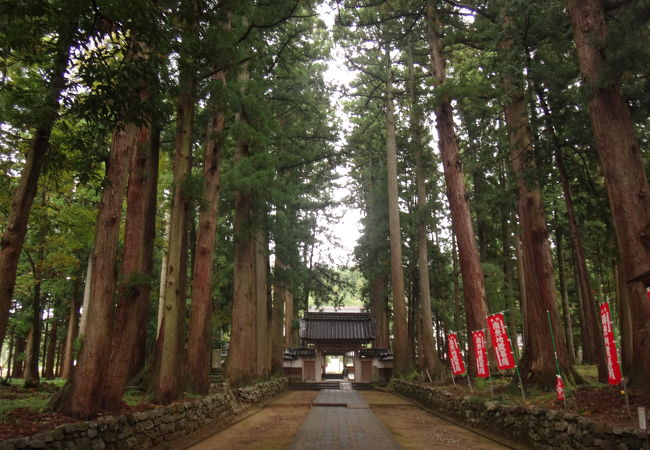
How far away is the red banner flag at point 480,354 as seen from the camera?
8.84m

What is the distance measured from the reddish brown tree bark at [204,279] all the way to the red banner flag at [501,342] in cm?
572

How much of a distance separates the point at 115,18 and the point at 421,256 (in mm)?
13946

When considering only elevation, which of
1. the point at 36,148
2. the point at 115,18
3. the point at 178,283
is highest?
the point at 115,18

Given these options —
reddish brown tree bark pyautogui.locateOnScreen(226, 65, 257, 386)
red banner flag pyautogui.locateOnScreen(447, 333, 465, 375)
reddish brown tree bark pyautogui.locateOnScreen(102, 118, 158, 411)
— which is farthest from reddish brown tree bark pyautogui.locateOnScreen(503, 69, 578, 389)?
reddish brown tree bark pyautogui.locateOnScreen(102, 118, 158, 411)

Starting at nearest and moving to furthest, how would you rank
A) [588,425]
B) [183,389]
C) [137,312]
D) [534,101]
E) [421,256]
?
[588,425], [137,312], [183,389], [534,101], [421,256]

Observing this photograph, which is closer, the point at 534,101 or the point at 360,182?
the point at 534,101

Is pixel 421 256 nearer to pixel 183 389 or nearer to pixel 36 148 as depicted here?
pixel 183 389

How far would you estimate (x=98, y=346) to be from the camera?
17.1ft

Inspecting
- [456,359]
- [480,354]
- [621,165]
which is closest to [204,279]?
[480,354]

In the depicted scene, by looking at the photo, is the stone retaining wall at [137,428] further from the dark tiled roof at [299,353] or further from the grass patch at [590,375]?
the dark tiled roof at [299,353]

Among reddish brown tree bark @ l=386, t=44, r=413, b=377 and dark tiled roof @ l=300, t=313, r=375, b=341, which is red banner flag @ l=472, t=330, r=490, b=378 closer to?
reddish brown tree bark @ l=386, t=44, r=413, b=377

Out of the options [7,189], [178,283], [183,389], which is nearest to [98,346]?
[178,283]

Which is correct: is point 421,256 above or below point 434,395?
above

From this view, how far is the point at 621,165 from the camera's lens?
553 centimetres
